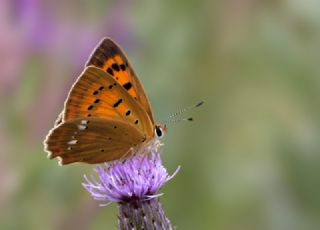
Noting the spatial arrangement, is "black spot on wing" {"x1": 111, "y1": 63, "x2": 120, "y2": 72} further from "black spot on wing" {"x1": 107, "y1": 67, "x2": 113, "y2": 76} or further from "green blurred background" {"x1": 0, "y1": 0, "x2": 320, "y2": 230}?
"green blurred background" {"x1": 0, "y1": 0, "x2": 320, "y2": 230}

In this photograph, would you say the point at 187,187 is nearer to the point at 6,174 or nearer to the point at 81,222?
the point at 81,222

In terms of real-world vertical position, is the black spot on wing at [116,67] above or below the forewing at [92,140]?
above

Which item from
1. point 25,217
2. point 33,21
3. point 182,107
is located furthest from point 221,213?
point 33,21

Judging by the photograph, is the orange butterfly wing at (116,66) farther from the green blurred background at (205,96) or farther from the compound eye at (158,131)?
the green blurred background at (205,96)

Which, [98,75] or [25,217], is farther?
[25,217]

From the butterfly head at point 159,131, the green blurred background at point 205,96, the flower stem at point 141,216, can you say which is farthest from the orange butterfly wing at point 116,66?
the green blurred background at point 205,96
